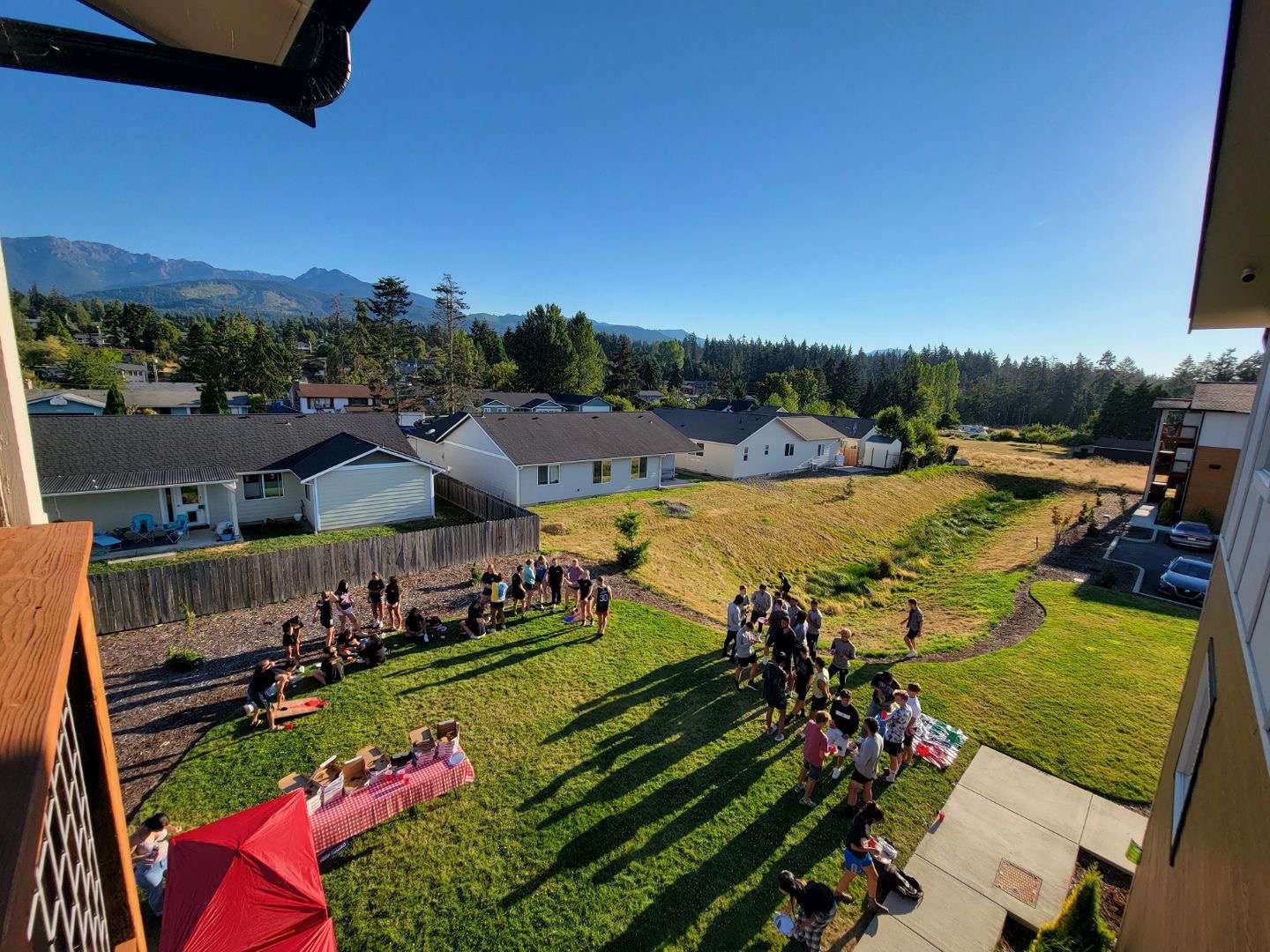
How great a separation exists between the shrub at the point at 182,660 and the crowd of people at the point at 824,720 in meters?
11.8

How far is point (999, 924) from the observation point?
22.7 feet

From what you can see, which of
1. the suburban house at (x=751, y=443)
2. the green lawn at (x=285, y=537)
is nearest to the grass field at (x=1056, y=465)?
the suburban house at (x=751, y=443)

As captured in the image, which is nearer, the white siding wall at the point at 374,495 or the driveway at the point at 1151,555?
the driveway at the point at 1151,555

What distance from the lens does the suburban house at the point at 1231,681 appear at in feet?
9.21

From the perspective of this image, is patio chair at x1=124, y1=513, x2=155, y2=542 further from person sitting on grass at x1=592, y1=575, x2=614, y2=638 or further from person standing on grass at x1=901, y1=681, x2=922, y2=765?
person standing on grass at x1=901, y1=681, x2=922, y2=765

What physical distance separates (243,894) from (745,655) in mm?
9015

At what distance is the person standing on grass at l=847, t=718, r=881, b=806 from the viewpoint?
8359 mm

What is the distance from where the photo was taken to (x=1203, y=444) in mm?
28188

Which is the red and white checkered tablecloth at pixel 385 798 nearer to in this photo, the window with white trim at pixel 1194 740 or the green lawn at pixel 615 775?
the green lawn at pixel 615 775

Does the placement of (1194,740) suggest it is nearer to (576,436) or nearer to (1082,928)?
(1082,928)

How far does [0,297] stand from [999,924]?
10912mm

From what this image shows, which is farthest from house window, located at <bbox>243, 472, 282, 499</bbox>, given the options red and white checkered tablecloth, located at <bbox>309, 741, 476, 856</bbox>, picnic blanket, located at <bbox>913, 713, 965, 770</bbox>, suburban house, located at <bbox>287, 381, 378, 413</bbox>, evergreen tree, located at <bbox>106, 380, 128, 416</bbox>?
suburban house, located at <bbox>287, 381, 378, 413</bbox>

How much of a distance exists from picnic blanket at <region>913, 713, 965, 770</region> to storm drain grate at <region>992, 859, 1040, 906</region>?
78.8 inches

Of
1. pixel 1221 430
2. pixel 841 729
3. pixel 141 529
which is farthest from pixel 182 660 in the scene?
pixel 1221 430
